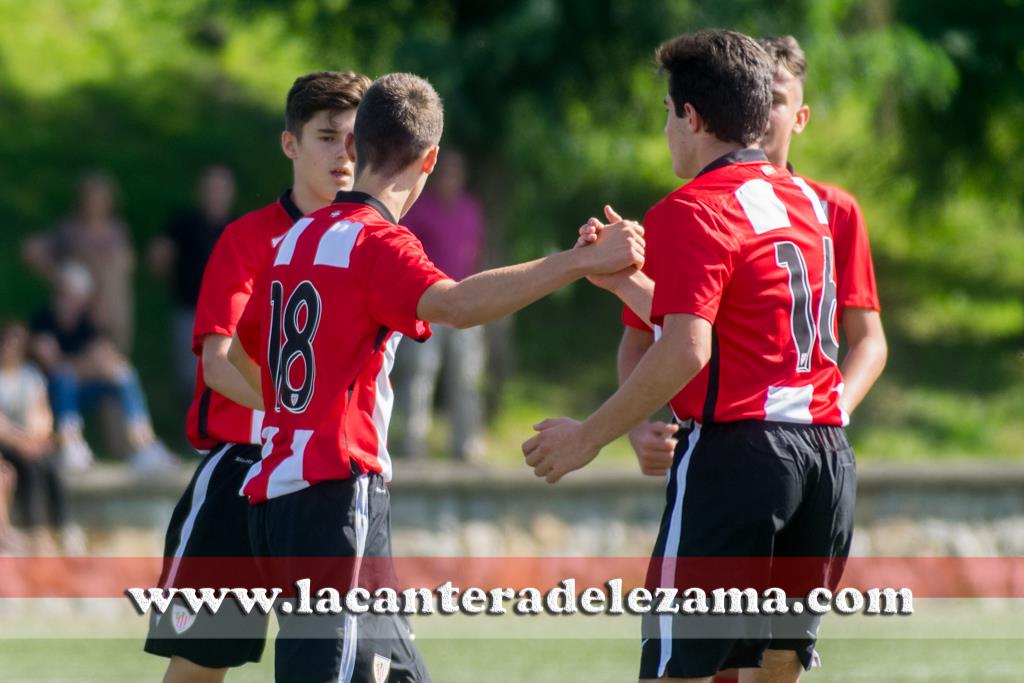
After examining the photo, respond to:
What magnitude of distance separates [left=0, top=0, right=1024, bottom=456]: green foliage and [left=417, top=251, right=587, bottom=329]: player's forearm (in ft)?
25.7

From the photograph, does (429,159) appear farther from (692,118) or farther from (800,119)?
(800,119)

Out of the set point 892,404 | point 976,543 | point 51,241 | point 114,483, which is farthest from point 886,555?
point 51,241

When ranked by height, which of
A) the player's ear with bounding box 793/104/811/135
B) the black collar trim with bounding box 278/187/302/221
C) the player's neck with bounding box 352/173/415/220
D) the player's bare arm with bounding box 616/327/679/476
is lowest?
the player's bare arm with bounding box 616/327/679/476

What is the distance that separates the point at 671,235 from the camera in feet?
13.3

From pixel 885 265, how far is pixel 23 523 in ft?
31.1

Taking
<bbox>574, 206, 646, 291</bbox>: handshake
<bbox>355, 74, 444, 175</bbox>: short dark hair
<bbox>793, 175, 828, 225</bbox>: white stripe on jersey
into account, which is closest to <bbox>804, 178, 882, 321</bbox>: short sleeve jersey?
<bbox>793, 175, 828, 225</bbox>: white stripe on jersey

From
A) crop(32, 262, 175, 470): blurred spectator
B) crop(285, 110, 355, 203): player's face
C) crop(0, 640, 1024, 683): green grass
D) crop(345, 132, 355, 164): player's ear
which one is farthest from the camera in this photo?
crop(32, 262, 175, 470): blurred spectator

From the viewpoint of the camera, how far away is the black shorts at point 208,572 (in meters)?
4.80

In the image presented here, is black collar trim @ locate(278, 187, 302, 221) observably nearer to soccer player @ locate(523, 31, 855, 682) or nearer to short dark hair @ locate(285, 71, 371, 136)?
short dark hair @ locate(285, 71, 371, 136)

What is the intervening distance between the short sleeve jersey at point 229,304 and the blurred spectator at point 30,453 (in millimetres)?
5588

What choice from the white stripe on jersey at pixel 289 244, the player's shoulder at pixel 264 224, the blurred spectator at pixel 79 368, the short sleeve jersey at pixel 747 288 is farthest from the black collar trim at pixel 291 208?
the blurred spectator at pixel 79 368

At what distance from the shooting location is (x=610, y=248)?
163 inches

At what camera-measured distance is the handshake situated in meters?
4.11

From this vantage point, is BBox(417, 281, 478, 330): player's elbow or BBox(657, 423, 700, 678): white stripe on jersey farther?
BBox(657, 423, 700, 678): white stripe on jersey
